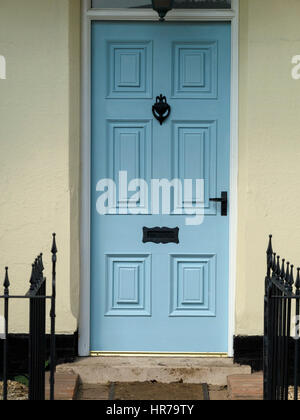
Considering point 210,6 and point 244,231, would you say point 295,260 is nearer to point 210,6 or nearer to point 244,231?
point 244,231

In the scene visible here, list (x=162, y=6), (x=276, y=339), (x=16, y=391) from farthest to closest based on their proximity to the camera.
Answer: (x=162, y=6), (x=16, y=391), (x=276, y=339)

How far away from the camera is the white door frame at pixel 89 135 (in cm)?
584

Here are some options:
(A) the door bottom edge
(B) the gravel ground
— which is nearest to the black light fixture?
(A) the door bottom edge

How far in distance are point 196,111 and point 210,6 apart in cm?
79

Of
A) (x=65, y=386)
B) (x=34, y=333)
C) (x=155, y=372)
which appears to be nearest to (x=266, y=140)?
(x=155, y=372)

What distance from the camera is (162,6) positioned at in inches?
224

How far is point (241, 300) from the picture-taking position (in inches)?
228

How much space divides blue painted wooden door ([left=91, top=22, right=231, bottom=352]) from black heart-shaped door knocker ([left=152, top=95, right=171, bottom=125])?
39 mm

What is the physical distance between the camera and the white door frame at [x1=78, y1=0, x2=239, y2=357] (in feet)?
19.2

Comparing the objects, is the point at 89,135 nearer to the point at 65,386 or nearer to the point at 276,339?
the point at 65,386

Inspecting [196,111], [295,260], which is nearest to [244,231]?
[295,260]

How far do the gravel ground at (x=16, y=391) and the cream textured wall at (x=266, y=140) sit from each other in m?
1.62

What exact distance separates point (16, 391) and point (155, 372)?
1.01 metres

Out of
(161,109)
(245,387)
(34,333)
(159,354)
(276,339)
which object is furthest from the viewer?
(159,354)
